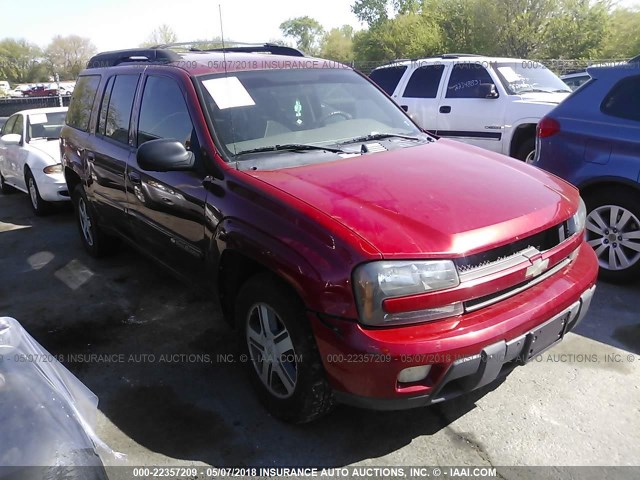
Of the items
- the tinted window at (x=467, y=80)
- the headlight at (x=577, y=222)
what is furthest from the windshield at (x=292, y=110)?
the tinted window at (x=467, y=80)

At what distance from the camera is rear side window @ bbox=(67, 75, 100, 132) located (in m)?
4.98

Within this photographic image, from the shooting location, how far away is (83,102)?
522 cm

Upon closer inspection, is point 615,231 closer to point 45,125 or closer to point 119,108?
point 119,108

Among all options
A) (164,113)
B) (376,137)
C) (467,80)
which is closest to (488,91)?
(467,80)

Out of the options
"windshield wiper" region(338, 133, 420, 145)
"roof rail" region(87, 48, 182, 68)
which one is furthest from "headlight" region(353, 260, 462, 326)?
"roof rail" region(87, 48, 182, 68)

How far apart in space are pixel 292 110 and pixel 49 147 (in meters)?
5.66

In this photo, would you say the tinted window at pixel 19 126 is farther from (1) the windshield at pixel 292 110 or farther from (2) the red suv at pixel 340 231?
(1) the windshield at pixel 292 110

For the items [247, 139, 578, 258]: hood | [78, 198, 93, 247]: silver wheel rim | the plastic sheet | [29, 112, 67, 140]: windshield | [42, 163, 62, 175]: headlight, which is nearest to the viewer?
the plastic sheet

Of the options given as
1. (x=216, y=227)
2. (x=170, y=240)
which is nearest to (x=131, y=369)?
(x=170, y=240)

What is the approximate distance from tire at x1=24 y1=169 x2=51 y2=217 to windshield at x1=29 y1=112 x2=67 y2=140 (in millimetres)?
722

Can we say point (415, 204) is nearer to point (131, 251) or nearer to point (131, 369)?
point (131, 369)

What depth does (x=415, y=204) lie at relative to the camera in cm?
254

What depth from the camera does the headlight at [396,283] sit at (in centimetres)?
220

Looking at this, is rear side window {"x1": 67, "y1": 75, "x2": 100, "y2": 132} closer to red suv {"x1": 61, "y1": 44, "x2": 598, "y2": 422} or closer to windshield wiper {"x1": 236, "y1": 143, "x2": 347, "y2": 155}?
red suv {"x1": 61, "y1": 44, "x2": 598, "y2": 422}
